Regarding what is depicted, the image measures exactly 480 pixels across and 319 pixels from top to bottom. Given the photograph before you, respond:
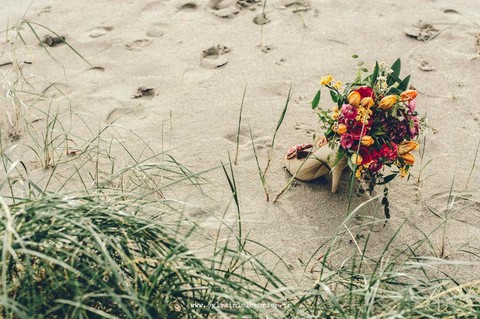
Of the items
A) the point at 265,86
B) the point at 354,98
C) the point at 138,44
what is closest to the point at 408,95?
the point at 354,98

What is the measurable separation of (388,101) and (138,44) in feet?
5.76

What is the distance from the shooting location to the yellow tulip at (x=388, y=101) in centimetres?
216

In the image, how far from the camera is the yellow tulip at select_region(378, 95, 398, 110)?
2160 mm

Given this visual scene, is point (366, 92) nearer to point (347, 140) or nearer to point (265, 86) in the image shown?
point (347, 140)

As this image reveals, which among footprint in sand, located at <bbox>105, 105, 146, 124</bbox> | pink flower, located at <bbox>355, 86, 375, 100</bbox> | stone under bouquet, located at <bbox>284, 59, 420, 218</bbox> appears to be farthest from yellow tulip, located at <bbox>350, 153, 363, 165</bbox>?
footprint in sand, located at <bbox>105, 105, 146, 124</bbox>

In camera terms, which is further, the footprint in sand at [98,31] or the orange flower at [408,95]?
the footprint in sand at [98,31]

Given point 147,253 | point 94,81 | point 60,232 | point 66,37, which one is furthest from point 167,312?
point 66,37

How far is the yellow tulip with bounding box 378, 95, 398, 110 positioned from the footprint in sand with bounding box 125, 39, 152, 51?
168 cm

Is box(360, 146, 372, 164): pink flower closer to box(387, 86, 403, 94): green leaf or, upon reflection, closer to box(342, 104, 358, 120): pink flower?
box(342, 104, 358, 120): pink flower

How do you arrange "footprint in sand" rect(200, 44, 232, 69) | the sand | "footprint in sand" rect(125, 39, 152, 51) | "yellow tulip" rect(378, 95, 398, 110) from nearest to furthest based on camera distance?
"yellow tulip" rect(378, 95, 398, 110) → the sand → "footprint in sand" rect(200, 44, 232, 69) → "footprint in sand" rect(125, 39, 152, 51)

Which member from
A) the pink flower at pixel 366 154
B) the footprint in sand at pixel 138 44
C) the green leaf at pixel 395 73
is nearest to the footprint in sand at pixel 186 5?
the footprint in sand at pixel 138 44

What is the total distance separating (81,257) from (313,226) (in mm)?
1026

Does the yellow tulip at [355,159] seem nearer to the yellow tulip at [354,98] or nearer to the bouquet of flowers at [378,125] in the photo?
the bouquet of flowers at [378,125]

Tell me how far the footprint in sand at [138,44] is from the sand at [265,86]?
17 mm
